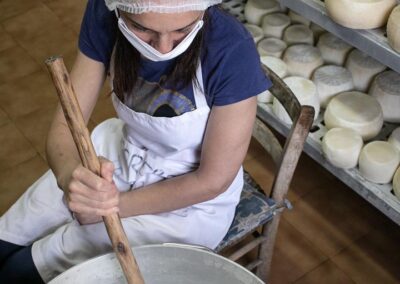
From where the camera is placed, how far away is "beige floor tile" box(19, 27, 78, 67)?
2271 millimetres

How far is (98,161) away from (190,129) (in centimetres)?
27

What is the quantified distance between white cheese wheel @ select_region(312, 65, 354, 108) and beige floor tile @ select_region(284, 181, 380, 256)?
0.34 metres

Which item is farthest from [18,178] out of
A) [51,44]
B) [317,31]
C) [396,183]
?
[396,183]

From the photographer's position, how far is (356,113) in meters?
1.40

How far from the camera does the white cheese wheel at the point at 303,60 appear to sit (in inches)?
60.9

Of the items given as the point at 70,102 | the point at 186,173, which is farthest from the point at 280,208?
the point at 70,102

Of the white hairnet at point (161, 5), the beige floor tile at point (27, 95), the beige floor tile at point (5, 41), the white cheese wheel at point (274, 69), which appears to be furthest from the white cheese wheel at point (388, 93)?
the beige floor tile at point (5, 41)

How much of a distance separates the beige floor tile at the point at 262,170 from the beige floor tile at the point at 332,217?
13 cm

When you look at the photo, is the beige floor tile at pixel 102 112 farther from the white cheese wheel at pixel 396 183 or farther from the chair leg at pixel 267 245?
the white cheese wheel at pixel 396 183

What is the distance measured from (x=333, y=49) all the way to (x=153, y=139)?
79 cm

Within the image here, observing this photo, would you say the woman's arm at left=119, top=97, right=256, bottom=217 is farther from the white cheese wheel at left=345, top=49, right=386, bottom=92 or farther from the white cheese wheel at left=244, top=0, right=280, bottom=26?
the white cheese wheel at left=244, top=0, right=280, bottom=26

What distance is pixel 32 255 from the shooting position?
96 cm

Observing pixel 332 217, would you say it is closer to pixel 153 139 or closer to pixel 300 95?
pixel 300 95

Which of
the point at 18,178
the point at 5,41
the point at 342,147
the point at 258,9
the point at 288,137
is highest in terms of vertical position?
the point at 288,137
